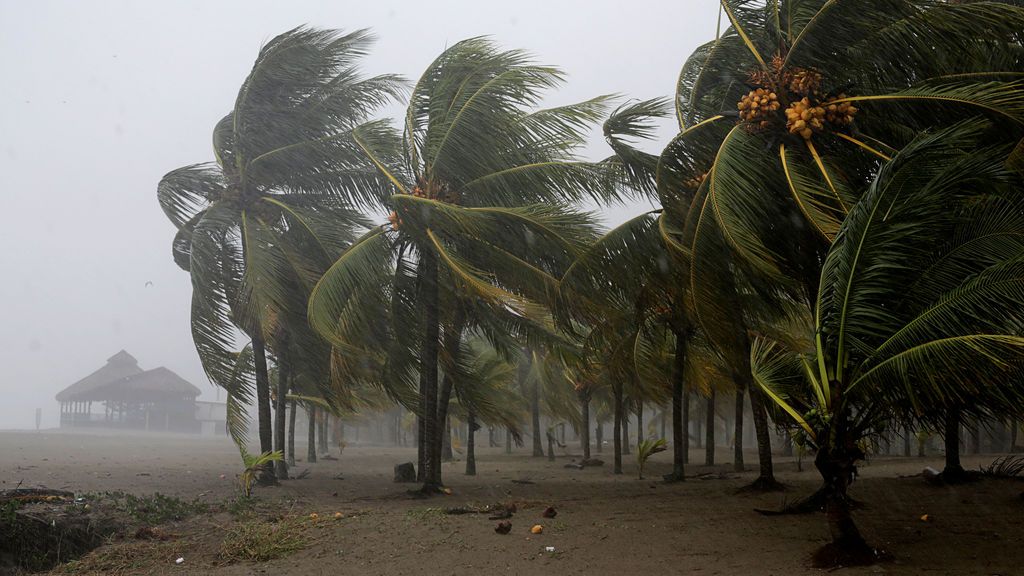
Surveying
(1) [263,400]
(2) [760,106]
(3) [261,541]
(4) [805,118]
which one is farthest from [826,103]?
(1) [263,400]

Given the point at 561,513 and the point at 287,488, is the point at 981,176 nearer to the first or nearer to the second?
the point at 561,513

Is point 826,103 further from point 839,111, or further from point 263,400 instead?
point 263,400

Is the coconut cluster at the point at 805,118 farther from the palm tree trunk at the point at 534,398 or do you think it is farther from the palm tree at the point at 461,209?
the palm tree trunk at the point at 534,398

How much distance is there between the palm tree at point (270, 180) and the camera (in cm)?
1405

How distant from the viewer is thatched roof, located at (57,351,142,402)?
201ft

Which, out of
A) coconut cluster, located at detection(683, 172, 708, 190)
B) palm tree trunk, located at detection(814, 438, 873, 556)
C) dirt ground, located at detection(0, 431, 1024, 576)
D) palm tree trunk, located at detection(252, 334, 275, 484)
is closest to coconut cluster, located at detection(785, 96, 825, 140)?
coconut cluster, located at detection(683, 172, 708, 190)

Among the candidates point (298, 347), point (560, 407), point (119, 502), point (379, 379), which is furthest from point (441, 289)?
point (560, 407)

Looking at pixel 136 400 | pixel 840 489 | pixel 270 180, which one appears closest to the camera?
pixel 840 489

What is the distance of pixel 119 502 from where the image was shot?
1097 centimetres

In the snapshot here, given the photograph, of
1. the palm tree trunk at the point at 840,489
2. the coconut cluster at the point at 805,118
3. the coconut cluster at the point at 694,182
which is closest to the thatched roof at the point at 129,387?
the coconut cluster at the point at 694,182

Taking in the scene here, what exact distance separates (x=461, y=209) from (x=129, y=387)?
56735mm

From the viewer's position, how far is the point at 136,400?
59688mm

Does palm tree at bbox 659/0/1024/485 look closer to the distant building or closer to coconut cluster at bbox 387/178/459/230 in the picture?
coconut cluster at bbox 387/178/459/230

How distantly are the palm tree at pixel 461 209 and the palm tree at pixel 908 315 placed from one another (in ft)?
16.1
